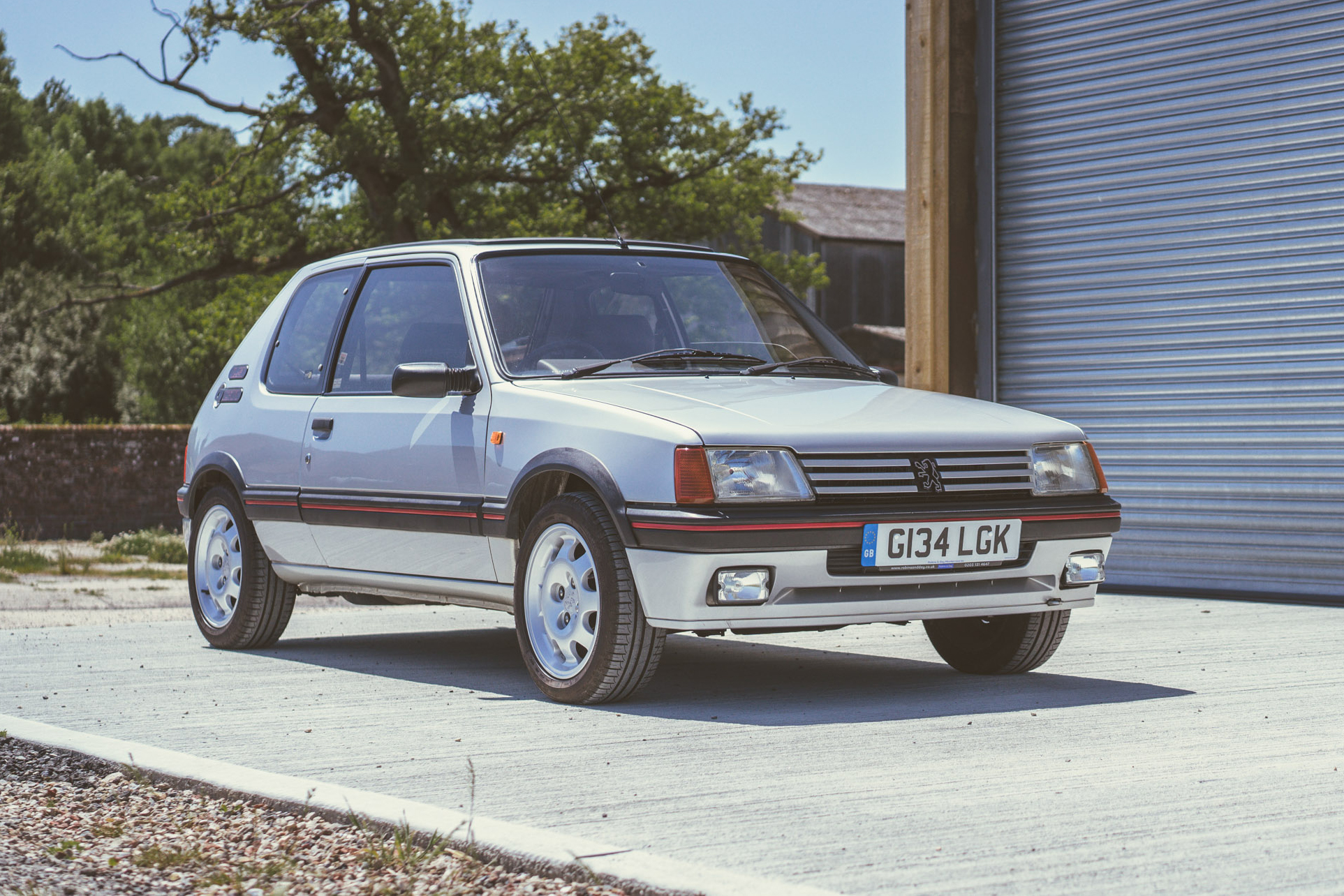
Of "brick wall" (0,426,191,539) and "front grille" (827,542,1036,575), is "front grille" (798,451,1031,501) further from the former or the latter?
"brick wall" (0,426,191,539)

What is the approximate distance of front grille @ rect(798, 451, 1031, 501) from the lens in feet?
18.6

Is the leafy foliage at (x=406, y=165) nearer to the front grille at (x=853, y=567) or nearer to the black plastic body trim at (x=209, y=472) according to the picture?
the black plastic body trim at (x=209, y=472)

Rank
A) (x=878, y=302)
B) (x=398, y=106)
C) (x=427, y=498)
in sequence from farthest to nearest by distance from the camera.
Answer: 1. (x=878, y=302)
2. (x=398, y=106)
3. (x=427, y=498)

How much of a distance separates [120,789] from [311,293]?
12.3 feet

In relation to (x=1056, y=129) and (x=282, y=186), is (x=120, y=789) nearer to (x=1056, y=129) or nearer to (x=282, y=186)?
(x=1056, y=129)

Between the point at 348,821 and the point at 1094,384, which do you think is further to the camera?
the point at 1094,384

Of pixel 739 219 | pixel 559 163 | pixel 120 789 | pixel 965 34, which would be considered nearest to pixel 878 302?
pixel 739 219

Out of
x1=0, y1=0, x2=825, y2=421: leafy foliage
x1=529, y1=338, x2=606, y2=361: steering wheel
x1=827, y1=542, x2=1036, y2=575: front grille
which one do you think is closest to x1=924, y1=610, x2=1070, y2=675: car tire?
x1=827, y1=542, x2=1036, y2=575: front grille

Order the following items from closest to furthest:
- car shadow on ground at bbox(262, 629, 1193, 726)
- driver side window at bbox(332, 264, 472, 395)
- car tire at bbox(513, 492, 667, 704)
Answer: car tire at bbox(513, 492, 667, 704), car shadow on ground at bbox(262, 629, 1193, 726), driver side window at bbox(332, 264, 472, 395)

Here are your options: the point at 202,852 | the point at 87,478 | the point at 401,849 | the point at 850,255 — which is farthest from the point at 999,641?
the point at 850,255

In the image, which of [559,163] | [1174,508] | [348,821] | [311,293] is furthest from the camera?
[559,163]

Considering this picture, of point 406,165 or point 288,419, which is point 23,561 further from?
point 406,165

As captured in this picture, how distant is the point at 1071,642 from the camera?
8.02 m

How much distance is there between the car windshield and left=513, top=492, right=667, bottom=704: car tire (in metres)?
0.78
